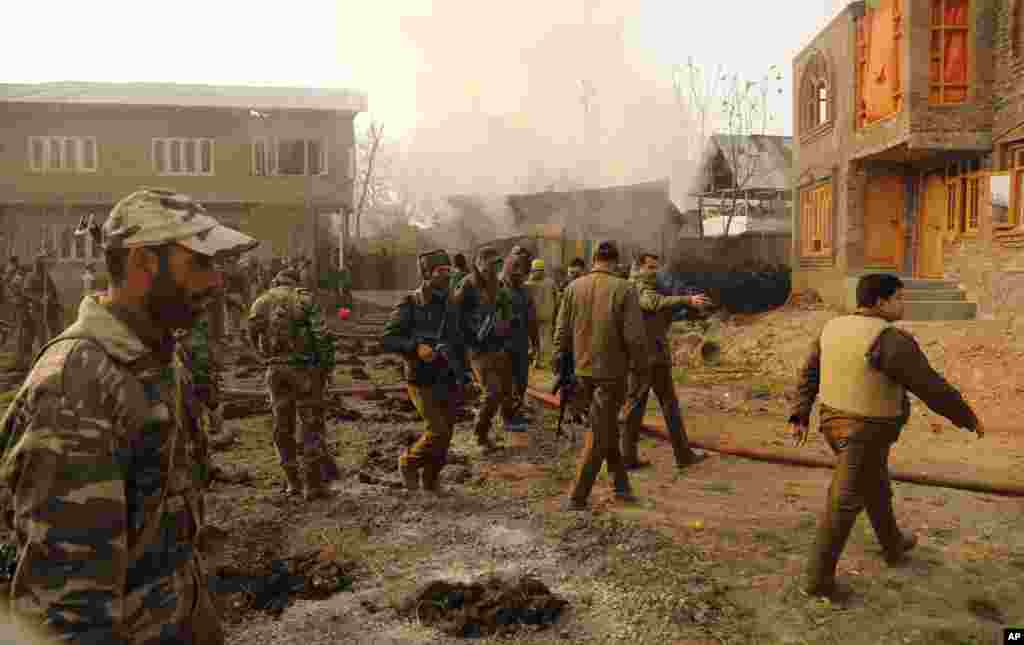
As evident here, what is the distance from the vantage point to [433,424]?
624 cm

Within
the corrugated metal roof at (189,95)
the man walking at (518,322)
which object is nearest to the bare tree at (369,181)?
the corrugated metal roof at (189,95)

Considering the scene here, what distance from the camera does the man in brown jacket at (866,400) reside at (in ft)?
13.4

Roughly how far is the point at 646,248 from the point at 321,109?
1198 cm

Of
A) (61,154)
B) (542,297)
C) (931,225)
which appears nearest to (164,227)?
(542,297)

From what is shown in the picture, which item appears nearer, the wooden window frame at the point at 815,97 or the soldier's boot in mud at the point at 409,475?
the soldier's boot in mud at the point at 409,475

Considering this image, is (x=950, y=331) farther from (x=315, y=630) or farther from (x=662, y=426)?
(x=315, y=630)

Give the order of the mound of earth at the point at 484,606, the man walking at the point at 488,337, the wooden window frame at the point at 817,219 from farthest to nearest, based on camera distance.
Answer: the wooden window frame at the point at 817,219 → the man walking at the point at 488,337 → the mound of earth at the point at 484,606

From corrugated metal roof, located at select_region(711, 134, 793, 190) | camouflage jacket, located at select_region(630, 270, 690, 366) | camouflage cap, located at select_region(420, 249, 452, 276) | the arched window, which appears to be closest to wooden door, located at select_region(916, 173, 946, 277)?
the arched window

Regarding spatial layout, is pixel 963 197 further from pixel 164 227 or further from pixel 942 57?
pixel 164 227

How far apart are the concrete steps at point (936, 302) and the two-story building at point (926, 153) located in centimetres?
3

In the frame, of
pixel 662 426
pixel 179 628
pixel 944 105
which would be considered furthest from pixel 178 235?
pixel 944 105

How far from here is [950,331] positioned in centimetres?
1276

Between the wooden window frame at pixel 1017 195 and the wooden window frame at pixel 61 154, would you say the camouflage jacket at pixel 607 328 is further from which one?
the wooden window frame at pixel 61 154

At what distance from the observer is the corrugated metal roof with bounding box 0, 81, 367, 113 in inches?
995
